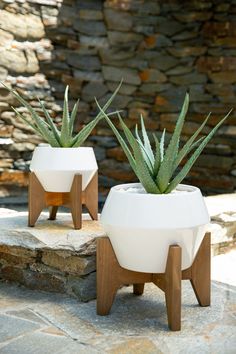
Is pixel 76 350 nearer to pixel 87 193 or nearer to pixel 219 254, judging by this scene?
pixel 87 193

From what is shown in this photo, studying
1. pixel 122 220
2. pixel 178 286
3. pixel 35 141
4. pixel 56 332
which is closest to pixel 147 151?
pixel 122 220

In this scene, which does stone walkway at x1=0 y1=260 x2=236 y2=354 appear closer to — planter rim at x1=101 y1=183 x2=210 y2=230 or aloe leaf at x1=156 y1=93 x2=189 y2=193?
planter rim at x1=101 y1=183 x2=210 y2=230

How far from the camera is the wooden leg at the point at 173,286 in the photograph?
1691 millimetres

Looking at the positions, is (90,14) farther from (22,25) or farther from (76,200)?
(76,200)

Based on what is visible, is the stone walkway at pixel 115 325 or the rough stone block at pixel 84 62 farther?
the rough stone block at pixel 84 62

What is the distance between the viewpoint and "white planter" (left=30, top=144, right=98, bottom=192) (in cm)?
229

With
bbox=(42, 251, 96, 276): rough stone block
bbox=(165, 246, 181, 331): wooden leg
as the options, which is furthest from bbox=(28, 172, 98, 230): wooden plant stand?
bbox=(165, 246, 181, 331): wooden leg

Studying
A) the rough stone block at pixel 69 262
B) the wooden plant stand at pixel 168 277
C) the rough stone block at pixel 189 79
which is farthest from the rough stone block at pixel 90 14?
the wooden plant stand at pixel 168 277

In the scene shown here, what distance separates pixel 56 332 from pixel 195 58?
442 cm

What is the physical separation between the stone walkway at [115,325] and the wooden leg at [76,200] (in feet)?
1.15

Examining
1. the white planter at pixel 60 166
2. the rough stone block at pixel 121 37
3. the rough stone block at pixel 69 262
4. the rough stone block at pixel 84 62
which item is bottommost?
the rough stone block at pixel 69 262

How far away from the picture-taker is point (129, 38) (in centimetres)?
557

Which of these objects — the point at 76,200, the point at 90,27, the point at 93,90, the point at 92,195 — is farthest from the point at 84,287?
the point at 90,27

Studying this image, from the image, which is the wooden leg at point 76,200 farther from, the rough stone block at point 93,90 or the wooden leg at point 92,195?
the rough stone block at point 93,90
